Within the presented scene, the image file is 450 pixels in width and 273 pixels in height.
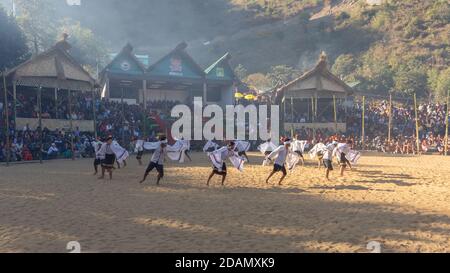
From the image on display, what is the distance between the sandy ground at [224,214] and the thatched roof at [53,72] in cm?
1221

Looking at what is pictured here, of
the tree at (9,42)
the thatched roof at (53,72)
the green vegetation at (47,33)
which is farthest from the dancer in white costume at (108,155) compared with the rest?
the green vegetation at (47,33)

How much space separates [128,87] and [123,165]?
829 inches

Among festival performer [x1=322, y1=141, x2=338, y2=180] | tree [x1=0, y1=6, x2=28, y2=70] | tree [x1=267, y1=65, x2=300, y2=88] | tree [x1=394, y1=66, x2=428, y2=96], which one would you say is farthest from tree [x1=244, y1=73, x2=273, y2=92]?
festival performer [x1=322, y1=141, x2=338, y2=180]

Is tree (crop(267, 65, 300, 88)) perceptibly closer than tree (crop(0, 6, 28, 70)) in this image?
No

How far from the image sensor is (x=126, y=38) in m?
127

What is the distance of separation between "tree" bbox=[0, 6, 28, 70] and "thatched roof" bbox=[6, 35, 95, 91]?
5102mm

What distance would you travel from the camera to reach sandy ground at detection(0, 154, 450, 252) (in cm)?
809

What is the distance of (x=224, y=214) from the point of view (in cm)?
1061

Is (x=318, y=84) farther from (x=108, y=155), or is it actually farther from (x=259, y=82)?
(x=259, y=82)

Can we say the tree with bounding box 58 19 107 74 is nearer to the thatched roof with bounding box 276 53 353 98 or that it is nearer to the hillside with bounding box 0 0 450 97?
the hillside with bounding box 0 0 450 97

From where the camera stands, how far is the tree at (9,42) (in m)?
32.4

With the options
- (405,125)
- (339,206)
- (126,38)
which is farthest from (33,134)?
(126,38)

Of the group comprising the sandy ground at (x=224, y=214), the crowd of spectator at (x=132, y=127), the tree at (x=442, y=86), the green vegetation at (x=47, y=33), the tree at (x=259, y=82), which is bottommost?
the sandy ground at (x=224, y=214)

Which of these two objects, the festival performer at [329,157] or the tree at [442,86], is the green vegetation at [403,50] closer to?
the tree at [442,86]
